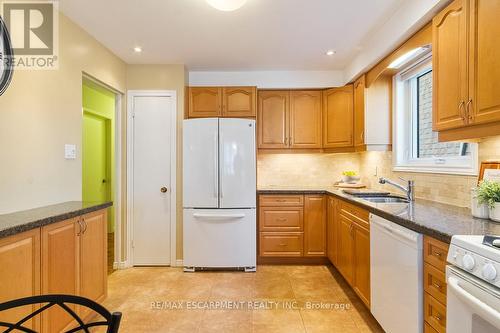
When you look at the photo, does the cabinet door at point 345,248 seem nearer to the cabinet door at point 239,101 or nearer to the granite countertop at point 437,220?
the granite countertop at point 437,220

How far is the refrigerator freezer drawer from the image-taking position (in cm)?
316

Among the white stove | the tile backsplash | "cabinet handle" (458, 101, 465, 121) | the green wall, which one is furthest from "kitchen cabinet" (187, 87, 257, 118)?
the white stove

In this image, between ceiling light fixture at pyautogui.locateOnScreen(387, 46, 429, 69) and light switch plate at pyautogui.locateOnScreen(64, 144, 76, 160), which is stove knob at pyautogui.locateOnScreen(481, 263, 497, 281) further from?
light switch plate at pyautogui.locateOnScreen(64, 144, 76, 160)

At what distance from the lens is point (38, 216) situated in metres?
1.60

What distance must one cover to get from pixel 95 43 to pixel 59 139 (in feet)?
3.59

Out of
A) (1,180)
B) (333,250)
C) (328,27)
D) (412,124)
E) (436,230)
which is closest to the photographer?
(436,230)

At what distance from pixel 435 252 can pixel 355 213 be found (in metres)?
1.04

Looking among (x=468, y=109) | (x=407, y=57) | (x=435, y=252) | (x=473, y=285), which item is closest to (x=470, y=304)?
(x=473, y=285)

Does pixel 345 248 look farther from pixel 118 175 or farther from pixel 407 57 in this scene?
pixel 118 175

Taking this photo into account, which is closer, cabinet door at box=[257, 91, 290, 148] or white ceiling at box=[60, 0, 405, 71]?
white ceiling at box=[60, 0, 405, 71]

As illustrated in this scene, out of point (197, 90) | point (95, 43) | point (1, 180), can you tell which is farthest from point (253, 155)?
point (1, 180)

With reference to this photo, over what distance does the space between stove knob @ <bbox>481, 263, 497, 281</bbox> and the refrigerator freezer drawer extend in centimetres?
235

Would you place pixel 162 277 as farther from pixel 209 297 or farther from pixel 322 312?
pixel 322 312

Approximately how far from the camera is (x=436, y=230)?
4.34 ft
